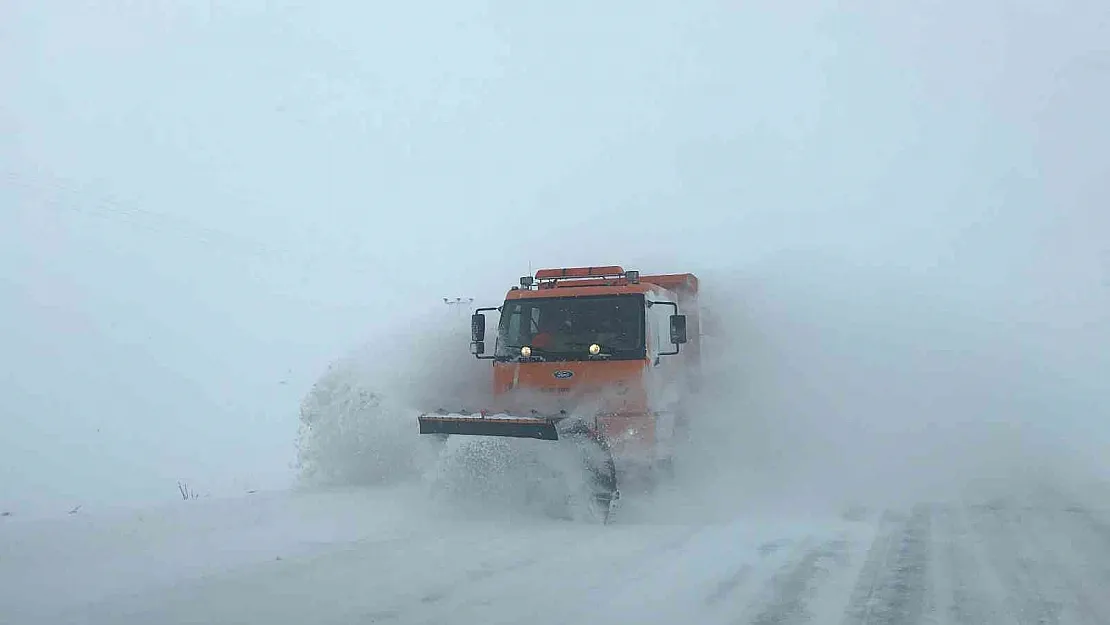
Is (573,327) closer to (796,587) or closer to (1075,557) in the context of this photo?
(796,587)

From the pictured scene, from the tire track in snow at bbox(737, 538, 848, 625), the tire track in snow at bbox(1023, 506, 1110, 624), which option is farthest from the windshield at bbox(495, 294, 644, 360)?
the tire track in snow at bbox(1023, 506, 1110, 624)

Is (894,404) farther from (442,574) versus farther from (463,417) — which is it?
(442,574)

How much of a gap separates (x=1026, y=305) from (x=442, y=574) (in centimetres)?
2499

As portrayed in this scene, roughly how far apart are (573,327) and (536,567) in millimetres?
4423

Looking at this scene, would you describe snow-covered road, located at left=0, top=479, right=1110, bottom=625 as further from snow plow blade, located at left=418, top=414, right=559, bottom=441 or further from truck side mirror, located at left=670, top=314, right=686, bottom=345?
truck side mirror, located at left=670, top=314, right=686, bottom=345

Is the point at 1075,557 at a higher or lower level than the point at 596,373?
lower

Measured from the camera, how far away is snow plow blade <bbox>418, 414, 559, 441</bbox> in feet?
27.0

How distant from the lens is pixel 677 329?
10188mm

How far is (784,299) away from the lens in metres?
14.1

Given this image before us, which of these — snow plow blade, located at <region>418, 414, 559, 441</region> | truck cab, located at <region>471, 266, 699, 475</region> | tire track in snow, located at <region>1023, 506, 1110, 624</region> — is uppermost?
truck cab, located at <region>471, 266, 699, 475</region>

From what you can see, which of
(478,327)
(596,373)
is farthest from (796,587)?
(478,327)

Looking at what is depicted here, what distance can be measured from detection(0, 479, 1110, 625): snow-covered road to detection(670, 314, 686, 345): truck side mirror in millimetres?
2229

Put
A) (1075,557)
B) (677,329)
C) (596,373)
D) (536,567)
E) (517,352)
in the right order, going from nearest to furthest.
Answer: (536,567) < (1075,557) < (596,373) < (677,329) < (517,352)

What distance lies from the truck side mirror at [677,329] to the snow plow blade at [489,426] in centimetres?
244
